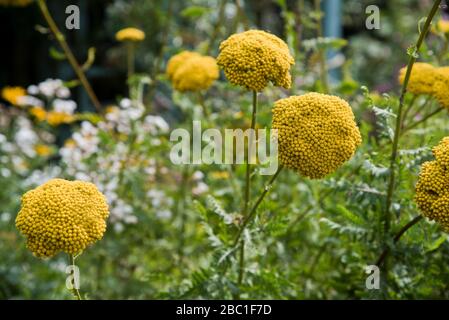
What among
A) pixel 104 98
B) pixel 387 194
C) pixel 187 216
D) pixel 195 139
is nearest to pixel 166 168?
pixel 187 216

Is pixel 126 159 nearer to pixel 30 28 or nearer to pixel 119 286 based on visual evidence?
pixel 119 286

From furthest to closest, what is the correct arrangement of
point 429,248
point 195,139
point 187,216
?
point 187,216 → point 195,139 → point 429,248

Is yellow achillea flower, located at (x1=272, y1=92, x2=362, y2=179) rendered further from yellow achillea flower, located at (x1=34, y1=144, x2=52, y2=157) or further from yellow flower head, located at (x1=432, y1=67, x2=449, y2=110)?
yellow achillea flower, located at (x1=34, y1=144, x2=52, y2=157)

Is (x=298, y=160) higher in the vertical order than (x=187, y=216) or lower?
higher

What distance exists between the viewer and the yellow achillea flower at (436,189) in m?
1.38

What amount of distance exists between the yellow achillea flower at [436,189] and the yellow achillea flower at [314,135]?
180 millimetres

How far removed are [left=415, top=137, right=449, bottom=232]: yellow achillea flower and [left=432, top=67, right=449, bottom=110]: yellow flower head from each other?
0.34 meters

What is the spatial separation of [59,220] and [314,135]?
0.59 meters

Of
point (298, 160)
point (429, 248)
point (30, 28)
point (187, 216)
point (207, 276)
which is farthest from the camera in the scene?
point (30, 28)

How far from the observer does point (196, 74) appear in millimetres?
2125

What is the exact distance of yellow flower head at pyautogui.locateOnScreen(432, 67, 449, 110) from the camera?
5.70 feet

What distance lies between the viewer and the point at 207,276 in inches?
71.4

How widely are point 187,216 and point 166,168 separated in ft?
0.84

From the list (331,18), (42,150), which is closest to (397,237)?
(42,150)
